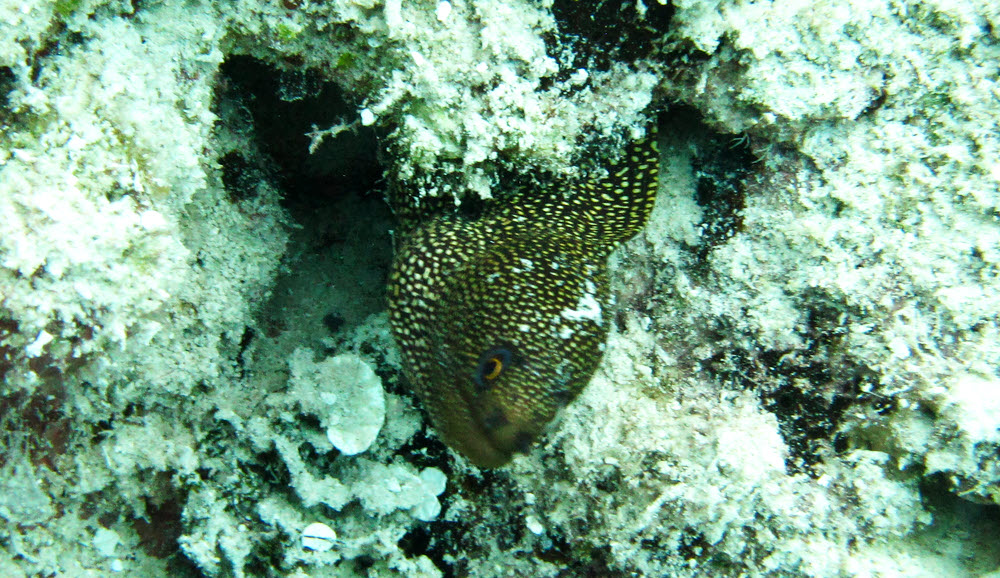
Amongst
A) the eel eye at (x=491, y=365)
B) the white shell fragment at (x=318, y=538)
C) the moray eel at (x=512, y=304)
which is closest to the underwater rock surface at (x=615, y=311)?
the white shell fragment at (x=318, y=538)

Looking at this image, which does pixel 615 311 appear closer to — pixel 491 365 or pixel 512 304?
pixel 512 304

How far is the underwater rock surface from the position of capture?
2688mm

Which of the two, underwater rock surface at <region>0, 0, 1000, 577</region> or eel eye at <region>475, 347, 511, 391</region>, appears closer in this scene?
eel eye at <region>475, 347, 511, 391</region>

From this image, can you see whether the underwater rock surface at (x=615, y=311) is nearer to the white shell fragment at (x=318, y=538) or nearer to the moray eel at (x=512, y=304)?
the white shell fragment at (x=318, y=538)

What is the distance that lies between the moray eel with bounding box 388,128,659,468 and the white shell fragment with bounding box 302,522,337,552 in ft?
3.11

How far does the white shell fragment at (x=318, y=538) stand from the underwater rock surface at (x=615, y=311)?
0.07ft

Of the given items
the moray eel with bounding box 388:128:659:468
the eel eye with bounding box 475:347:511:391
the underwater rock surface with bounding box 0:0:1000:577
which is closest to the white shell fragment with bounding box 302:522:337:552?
the underwater rock surface with bounding box 0:0:1000:577

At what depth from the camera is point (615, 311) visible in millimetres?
3395

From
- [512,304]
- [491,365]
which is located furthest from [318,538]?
[512,304]

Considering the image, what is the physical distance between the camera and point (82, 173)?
2.18 metres

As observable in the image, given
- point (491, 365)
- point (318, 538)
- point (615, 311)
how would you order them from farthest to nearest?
point (615, 311) → point (318, 538) → point (491, 365)

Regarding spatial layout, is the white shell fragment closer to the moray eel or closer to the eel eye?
the moray eel

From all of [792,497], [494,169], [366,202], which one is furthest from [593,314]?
[366,202]

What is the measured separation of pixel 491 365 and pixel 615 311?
1141 millimetres
